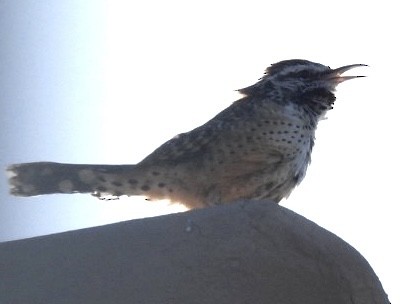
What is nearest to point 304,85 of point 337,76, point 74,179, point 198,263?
point 337,76

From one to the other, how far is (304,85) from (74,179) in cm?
100

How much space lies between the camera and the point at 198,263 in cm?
153

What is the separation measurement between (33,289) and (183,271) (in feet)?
0.95

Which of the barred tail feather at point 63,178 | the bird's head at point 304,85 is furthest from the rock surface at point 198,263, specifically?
the bird's head at point 304,85

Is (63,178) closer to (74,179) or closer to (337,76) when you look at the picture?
(74,179)

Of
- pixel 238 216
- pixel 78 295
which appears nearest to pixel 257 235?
pixel 238 216

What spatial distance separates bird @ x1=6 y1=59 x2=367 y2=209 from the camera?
2.81m

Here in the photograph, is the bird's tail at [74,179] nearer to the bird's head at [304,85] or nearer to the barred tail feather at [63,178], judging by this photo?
the barred tail feather at [63,178]

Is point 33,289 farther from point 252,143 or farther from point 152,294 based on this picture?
point 252,143

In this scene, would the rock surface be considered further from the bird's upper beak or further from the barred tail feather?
the bird's upper beak

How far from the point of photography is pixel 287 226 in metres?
1.59

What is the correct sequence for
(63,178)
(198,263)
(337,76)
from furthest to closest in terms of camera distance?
(337,76), (63,178), (198,263)

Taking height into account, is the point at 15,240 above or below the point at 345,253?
above

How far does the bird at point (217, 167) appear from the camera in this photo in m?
2.81
